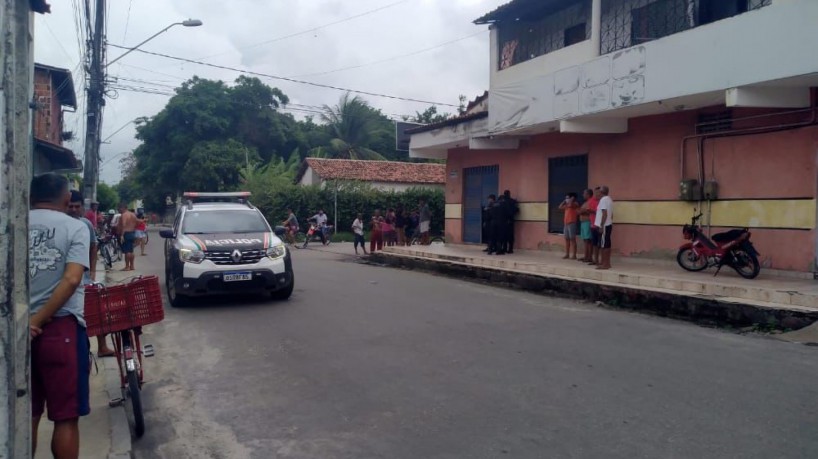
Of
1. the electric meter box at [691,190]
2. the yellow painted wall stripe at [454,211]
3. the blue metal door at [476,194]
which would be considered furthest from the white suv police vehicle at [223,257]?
the yellow painted wall stripe at [454,211]

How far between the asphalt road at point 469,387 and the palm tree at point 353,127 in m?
42.4

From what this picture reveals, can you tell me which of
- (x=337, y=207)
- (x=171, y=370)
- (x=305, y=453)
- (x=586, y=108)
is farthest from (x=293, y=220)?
(x=305, y=453)

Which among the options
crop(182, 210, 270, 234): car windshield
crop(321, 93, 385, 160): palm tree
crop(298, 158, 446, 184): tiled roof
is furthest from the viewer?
crop(321, 93, 385, 160): palm tree

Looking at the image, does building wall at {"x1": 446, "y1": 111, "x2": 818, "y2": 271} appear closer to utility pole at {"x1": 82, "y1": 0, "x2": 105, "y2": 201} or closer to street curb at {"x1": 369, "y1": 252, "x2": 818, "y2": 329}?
street curb at {"x1": 369, "y1": 252, "x2": 818, "y2": 329}

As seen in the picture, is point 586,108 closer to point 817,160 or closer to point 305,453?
point 817,160

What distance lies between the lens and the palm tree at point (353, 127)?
5200cm

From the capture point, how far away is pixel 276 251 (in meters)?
11.1

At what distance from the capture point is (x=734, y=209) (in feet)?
40.8

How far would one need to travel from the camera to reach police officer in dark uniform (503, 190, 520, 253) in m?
18.0

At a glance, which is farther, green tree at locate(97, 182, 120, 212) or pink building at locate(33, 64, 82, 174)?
green tree at locate(97, 182, 120, 212)

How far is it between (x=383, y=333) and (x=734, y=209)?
24.9 feet

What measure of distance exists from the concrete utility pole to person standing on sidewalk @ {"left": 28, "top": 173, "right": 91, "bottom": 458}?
719 millimetres

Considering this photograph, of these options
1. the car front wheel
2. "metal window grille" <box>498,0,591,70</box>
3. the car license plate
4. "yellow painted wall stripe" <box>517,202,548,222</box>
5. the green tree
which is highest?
"metal window grille" <box>498,0,591,70</box>

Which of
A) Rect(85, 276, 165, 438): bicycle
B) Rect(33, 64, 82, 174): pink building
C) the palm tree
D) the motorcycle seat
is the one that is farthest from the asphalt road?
the palm tree
